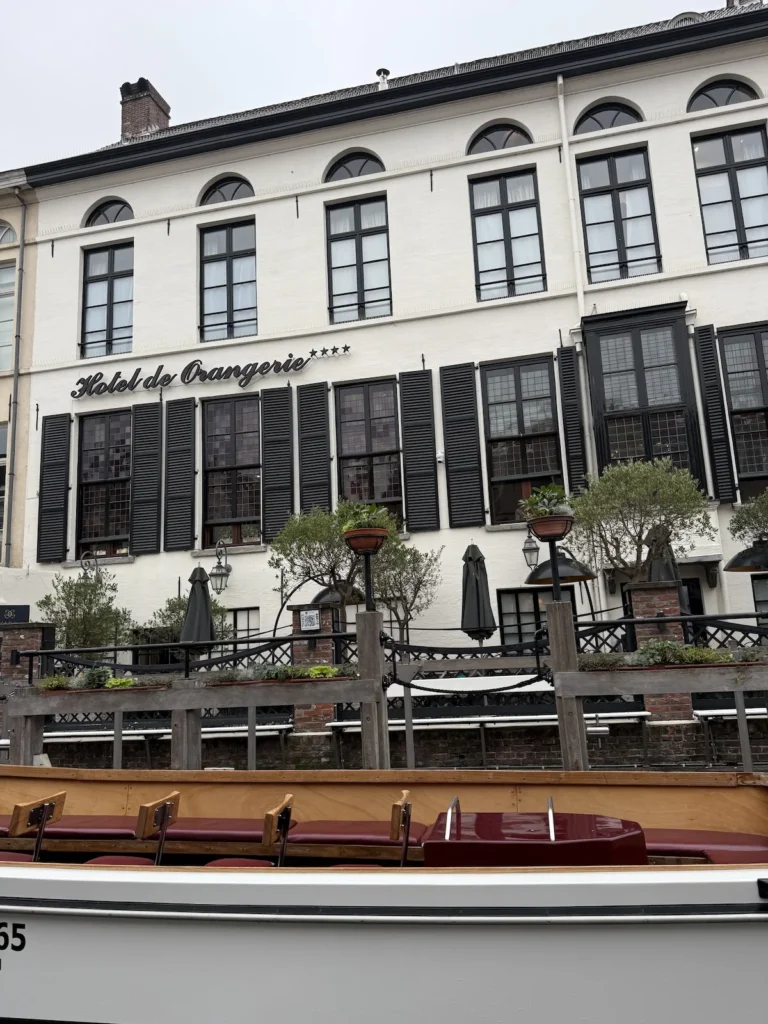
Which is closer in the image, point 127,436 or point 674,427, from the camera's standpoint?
point 674,427

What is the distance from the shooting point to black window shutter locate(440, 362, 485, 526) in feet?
51.7

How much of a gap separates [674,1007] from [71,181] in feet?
68.6

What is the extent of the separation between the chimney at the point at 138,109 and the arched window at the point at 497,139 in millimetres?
9036

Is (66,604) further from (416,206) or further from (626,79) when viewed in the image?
(626,79)

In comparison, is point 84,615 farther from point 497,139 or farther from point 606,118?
point 606,118

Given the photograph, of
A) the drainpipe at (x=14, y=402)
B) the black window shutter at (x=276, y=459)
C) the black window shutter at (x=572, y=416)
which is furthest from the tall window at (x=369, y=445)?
the drainpipe at (x=14, y=402)

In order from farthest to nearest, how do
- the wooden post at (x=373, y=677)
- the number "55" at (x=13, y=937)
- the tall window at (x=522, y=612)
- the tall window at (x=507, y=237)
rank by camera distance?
the tall window at (x=507, y=237)
the tall window at (x=522, y=612)
the wooden post at (x=373, y=677)
the number "55" at (x=13, y=937)

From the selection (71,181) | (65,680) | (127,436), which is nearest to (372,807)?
Answer: (65,680)

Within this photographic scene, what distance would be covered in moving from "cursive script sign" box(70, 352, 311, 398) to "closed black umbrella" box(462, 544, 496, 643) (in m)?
6.41

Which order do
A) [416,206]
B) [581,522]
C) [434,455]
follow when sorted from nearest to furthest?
[581,522]
[434,455]
[416,206]

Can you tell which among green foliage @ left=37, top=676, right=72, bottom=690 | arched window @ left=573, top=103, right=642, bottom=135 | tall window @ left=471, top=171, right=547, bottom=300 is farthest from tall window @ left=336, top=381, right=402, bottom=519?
green foliage @ left=37, top=676, right=72, bottom=690

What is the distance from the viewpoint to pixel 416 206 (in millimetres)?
17281

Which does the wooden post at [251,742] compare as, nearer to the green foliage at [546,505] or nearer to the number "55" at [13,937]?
the green foliage at [546,505]

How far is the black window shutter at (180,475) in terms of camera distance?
17.0 m
